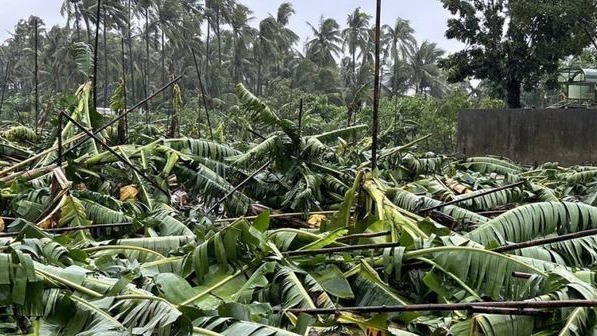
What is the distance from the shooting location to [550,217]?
324 centimetres

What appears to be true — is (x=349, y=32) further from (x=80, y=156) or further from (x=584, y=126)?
(x=80, y=156)

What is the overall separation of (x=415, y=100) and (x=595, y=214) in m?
18.4

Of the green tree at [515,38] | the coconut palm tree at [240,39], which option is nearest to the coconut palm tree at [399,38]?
the coconut palm tree at [240,39]

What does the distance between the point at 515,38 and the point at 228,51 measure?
108 ft

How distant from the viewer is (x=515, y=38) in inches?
773

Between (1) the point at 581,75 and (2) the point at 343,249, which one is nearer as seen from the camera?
(2) the point at 343,249

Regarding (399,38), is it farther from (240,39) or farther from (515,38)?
(515,38)

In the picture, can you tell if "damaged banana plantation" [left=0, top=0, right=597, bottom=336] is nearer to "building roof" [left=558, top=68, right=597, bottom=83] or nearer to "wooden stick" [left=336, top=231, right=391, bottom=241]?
"wooden stick" [left=336, top=231, right=391, bottom=241]

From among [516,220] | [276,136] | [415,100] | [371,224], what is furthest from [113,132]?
[415,100]

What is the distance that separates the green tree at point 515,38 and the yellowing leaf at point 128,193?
1675 cm

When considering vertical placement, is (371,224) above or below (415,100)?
below

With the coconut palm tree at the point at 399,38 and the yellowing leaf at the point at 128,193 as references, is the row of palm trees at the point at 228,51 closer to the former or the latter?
the coconut palm tree at the point at 399,38

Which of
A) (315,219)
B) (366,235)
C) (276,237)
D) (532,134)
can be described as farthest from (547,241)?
(532,134)

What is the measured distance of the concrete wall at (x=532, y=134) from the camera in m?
13.4
